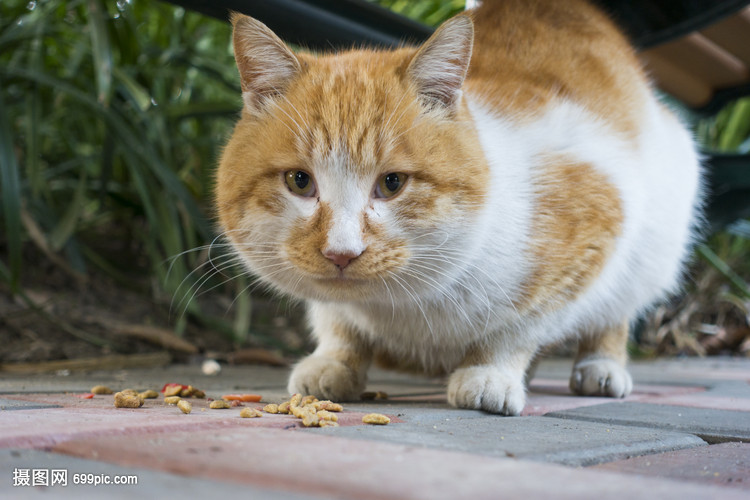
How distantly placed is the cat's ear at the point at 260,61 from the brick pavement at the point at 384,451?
2.42 feet

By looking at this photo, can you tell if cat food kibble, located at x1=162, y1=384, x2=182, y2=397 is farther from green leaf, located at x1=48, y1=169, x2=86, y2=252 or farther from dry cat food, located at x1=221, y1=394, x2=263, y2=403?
green leaf, located at x1=48, y1=169, x2=86, y2=252

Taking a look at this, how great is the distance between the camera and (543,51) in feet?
7.13

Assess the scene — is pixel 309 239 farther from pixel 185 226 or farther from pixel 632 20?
pixel 632 20

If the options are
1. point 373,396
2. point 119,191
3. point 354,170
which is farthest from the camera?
point 119,191

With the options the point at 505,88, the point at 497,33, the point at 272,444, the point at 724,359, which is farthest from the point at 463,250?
the point at 724,359

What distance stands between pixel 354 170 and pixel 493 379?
583mm

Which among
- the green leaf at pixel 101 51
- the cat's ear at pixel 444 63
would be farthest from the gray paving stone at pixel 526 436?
the green leaf at pixel 101 51

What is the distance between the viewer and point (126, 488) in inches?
29.8

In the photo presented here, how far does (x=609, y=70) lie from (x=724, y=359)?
7.39 ft

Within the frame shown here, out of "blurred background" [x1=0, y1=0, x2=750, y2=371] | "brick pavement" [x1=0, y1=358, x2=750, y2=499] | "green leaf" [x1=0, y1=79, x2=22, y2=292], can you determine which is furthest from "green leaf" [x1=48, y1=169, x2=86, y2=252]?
"brick pavement" [x1=0, y1=358, x2=750, y2=499]

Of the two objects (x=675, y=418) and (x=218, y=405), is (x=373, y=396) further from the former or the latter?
(x=675, y=418)

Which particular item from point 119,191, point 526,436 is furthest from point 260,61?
point 119,191

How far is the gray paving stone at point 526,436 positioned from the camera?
1.06 meters

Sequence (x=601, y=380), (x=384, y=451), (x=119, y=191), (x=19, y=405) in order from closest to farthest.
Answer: (x=384, y=451) → (x=19, y=405) → (x=601, y=380) → (x=119, y=191)
